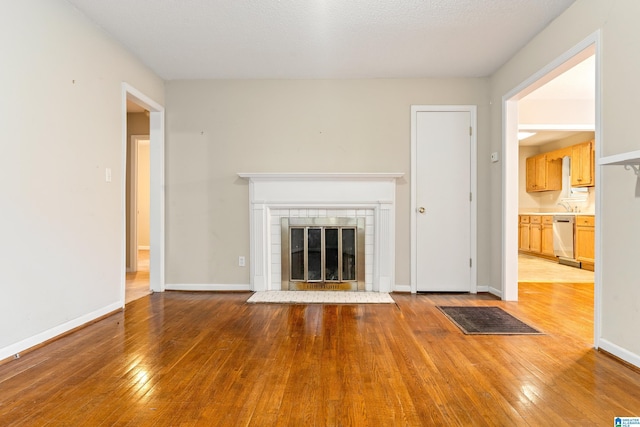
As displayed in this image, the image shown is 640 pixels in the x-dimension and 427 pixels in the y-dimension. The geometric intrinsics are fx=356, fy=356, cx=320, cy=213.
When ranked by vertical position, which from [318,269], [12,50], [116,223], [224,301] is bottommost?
[224,301]

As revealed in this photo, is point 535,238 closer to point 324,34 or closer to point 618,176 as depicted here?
point 618,176

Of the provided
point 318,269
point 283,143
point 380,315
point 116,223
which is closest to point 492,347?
point 380,315

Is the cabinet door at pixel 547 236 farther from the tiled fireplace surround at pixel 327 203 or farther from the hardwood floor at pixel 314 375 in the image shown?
the tiled fireplace surround at pixel 327 203

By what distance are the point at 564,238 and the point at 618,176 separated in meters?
4.97

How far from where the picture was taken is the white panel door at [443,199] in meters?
4.12

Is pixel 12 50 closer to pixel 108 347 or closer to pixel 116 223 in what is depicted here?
pixel 116 223

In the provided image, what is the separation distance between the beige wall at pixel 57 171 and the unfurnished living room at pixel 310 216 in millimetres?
17

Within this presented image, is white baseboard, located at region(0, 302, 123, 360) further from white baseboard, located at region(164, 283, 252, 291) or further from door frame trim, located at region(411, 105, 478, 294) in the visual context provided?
door frame trim, located at region(411, 105, 478, 294)

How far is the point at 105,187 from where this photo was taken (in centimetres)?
314

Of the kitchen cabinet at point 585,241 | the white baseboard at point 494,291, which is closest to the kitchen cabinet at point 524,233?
the kitchen cabinet at point 585,241

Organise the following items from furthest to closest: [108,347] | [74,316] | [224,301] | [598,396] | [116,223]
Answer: [224,301] < [116,223] < [74,316] < [108,347] < [598,396]

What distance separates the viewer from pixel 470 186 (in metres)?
4.12

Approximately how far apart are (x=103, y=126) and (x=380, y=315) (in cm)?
296

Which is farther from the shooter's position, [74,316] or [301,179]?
[301,179]
